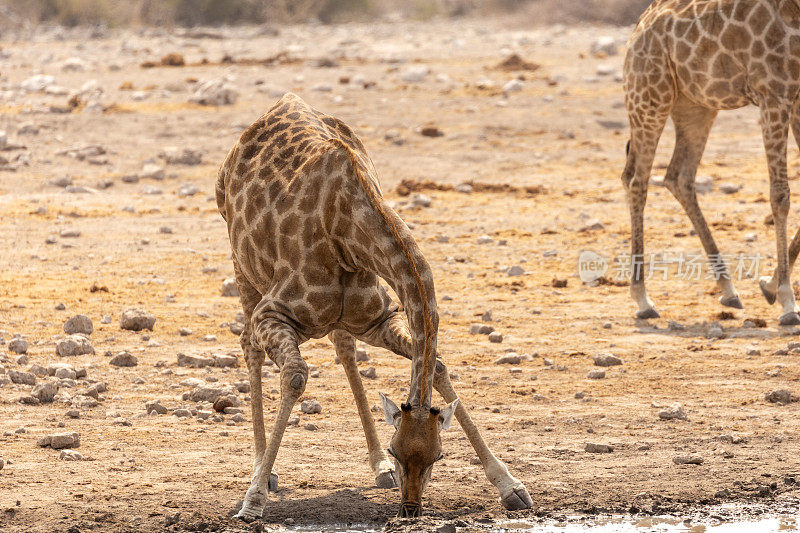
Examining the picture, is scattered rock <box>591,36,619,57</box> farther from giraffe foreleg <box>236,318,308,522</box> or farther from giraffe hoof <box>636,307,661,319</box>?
giraffe foreleg <box>236,318,308,522</box>

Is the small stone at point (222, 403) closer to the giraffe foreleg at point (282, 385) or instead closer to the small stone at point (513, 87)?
the giraffe foreleg at point (282, 385)

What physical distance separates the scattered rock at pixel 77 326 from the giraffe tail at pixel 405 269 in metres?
4.11

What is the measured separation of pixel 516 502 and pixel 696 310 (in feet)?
15.5

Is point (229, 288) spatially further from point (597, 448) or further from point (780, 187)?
point (780, 187)

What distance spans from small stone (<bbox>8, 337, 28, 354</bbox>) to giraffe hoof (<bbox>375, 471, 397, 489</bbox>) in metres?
3.35

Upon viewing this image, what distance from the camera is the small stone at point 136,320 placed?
928 cm

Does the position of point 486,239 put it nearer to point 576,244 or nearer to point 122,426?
point 576,244

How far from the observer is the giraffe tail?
525 centimetres

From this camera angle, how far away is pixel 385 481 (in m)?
6.39

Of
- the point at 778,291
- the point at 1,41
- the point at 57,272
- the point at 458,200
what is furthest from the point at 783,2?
the point at 1,41

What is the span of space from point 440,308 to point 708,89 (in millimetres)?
2841

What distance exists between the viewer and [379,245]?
5.43 meters

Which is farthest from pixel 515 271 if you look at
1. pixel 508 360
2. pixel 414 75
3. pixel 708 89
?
pixel 414 75

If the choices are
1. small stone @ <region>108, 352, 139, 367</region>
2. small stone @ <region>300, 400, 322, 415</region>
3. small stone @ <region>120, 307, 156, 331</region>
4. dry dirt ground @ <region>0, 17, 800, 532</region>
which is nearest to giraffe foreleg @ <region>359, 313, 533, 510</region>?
dry dirt ground @ <region>0, 17, 800, 532</region>
